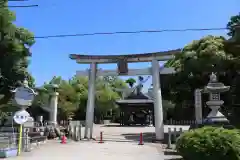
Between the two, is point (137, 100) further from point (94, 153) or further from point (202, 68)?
point (94, 153)

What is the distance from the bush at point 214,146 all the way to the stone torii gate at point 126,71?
12466 mm

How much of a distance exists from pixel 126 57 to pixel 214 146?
50.3 feet

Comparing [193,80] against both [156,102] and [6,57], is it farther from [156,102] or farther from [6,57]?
[6,57]

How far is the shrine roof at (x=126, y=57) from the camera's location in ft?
74.2

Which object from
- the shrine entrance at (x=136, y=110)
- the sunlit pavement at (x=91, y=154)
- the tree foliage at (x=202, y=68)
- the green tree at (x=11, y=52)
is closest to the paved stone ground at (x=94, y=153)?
the sunlit pavement at (x=91, y=154)

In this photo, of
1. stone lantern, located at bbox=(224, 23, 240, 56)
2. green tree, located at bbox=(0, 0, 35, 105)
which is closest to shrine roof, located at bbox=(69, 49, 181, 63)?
green tree, located at bbox=(0, 0, 35, 105)

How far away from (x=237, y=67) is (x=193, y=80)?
11.8ft

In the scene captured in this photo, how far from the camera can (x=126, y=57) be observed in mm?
23922

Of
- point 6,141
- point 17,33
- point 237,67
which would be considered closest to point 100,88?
point 17,33

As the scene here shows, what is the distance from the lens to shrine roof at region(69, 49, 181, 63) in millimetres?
22609

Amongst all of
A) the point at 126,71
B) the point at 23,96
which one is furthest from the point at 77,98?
the point at 23,96

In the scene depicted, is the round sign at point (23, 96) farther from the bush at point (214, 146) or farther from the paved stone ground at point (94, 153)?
the bush at point (214, 146)

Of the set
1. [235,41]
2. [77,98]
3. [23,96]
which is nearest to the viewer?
[23,96]

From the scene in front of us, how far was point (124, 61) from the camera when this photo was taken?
23953 millimetres
